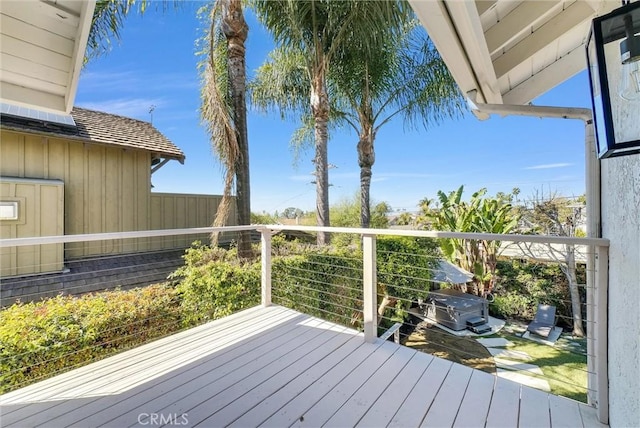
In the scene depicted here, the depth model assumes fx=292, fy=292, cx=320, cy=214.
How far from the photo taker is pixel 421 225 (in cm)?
1048

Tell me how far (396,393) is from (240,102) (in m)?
5.12

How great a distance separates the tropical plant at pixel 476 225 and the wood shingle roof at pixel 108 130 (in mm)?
7833

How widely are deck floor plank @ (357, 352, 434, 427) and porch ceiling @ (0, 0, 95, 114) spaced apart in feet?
9.44

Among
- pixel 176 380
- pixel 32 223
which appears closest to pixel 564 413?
pixel 176 380

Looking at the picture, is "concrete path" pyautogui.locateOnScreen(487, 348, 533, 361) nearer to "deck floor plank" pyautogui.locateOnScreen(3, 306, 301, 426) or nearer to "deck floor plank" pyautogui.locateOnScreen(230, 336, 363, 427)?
"deck floor plank" pyautogui.locateOnScreen(230, 336, 363, 427)

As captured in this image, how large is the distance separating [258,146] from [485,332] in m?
10.7

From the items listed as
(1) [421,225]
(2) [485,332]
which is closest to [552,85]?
(2) [485,332]

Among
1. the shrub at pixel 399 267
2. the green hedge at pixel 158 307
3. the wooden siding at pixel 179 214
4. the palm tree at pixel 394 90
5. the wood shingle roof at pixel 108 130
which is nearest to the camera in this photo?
the green hedge at pixel 158 307

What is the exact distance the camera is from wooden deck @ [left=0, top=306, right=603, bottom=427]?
69.0 inches

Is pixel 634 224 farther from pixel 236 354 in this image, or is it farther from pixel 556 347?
pixel 556 347

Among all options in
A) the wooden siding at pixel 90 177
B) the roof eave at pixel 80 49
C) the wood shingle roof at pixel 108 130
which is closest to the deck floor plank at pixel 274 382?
the roof eave at pixel 80 49

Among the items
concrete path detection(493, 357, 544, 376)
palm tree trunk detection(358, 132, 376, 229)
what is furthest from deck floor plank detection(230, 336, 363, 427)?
palm tree trunk detection(358, 132, 376, 229)

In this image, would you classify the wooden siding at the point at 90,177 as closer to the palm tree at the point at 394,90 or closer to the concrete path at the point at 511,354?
the palm tree at the point at 394,90

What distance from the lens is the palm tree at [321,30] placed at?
5707 mm
